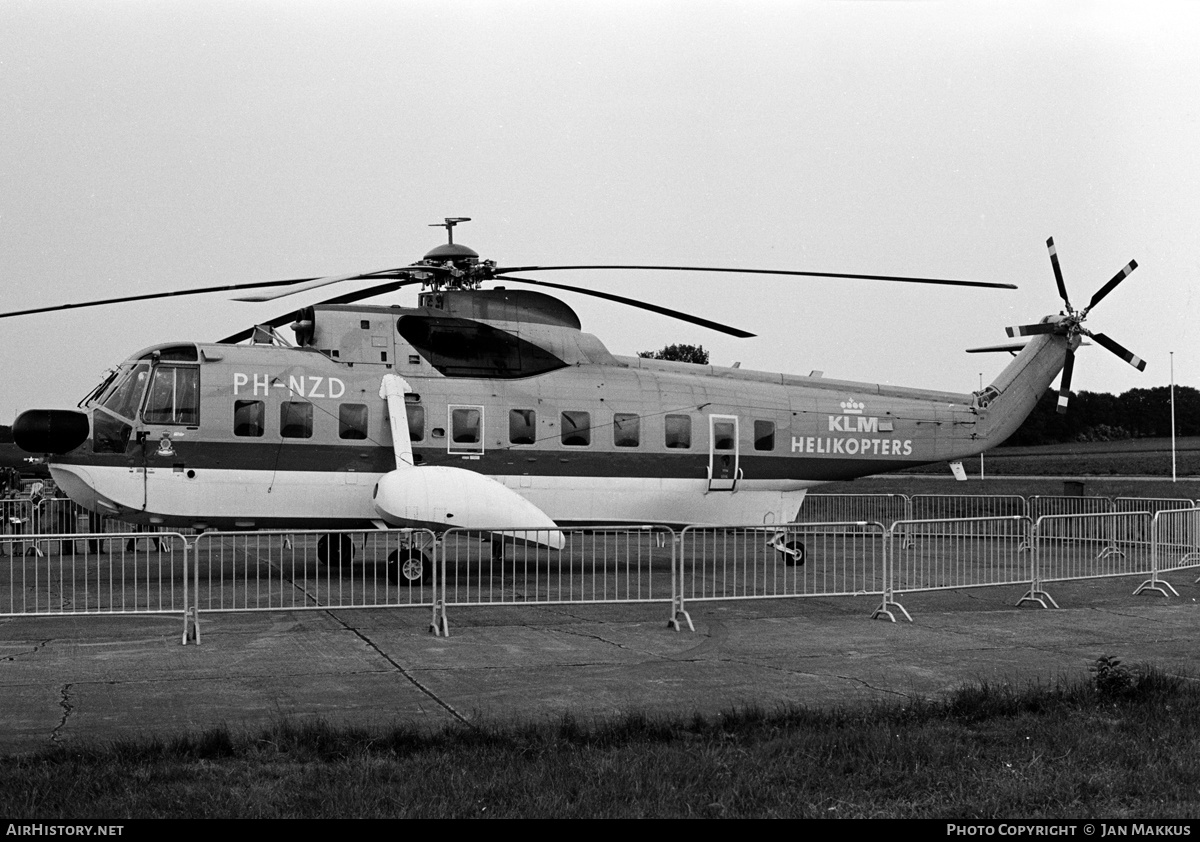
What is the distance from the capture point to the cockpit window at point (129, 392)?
15289mm

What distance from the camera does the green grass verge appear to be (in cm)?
525

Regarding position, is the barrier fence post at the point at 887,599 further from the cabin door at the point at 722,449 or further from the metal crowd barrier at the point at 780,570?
the cabin door at the point at 722,449

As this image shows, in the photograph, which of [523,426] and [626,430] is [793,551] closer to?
[626,430]

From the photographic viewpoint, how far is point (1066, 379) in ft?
64.0

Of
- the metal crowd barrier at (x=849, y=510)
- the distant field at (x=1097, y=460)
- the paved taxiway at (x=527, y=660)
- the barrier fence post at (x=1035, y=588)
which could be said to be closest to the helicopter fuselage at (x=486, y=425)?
the paved taxiway at (x=527, y=660)

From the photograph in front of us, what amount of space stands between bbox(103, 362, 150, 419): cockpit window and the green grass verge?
31.6 feet

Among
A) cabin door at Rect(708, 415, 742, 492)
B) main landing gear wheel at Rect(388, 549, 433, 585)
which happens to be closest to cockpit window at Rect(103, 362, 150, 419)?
main landing gear wheel at Rect(388, 549, 433, 585)

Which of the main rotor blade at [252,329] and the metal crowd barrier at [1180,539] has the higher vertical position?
the main rotor blade at [252,329]

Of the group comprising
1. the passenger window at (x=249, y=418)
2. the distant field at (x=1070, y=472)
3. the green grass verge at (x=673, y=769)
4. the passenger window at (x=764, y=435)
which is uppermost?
the passenger window at (x=249, y=418)

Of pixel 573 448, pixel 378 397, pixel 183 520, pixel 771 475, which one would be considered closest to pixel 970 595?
pixel 771 475

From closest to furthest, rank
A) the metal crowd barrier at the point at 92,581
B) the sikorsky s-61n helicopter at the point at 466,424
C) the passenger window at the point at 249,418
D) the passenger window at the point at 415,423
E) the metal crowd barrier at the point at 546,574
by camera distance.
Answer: the metal crowd barrier at the point at 92,581 → the metal crowd barrier at the point at 546,574 → the sikorsky s-61n helicopter at the point at 466,424 → the passenger window at the point at 249,418 → the passenger window at the point at 415,423

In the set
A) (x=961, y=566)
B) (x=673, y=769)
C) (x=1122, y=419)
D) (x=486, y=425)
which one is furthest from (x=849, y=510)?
(x=1122, y=419)

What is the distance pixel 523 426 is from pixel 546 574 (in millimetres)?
2902

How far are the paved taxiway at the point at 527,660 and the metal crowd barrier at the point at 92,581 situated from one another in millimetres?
321
